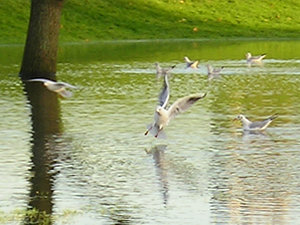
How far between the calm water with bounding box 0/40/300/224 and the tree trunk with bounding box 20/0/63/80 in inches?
28.6

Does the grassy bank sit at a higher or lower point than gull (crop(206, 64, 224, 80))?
higher

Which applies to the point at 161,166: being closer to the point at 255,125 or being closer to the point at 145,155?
the point at 145,155

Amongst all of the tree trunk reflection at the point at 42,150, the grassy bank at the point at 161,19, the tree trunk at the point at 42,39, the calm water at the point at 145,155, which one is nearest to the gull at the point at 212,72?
the calm water at the point at 145,155

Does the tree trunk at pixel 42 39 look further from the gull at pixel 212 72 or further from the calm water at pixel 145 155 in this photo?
the gull at pixel 212 72

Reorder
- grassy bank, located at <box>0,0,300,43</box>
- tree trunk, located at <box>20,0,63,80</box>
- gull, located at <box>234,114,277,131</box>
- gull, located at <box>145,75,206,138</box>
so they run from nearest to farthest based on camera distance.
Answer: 1. gull, located at <box>145,75,206,138</box>
2. gull, located at <box>234,114,277,131</box>
3. tree trunk, located at <box>20,0,63,80</box>
4. grassy bank, located at <box>0,0,300,43</box>

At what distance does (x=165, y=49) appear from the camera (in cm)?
4628

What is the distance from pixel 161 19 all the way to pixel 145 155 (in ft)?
144

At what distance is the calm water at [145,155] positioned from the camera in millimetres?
12445

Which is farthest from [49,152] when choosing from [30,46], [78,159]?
[30,46]

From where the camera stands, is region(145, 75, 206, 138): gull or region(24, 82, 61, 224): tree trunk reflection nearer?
region(24, 82, 61, 224): tree trunk reflection

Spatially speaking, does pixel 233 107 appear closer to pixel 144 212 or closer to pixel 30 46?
pixel 30 46

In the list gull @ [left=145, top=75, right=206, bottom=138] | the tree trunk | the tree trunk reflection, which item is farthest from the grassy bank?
gull @ [left=145, top=75, right=206, bottom=138]

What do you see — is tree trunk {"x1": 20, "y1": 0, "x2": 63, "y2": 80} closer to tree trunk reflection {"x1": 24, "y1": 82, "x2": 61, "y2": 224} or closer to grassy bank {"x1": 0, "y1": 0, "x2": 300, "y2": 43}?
tree trunk reflection {"x1": 24, "y1": 82, "x2": 61, "y2": 224}

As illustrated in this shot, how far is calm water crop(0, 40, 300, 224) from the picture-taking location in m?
12.4
